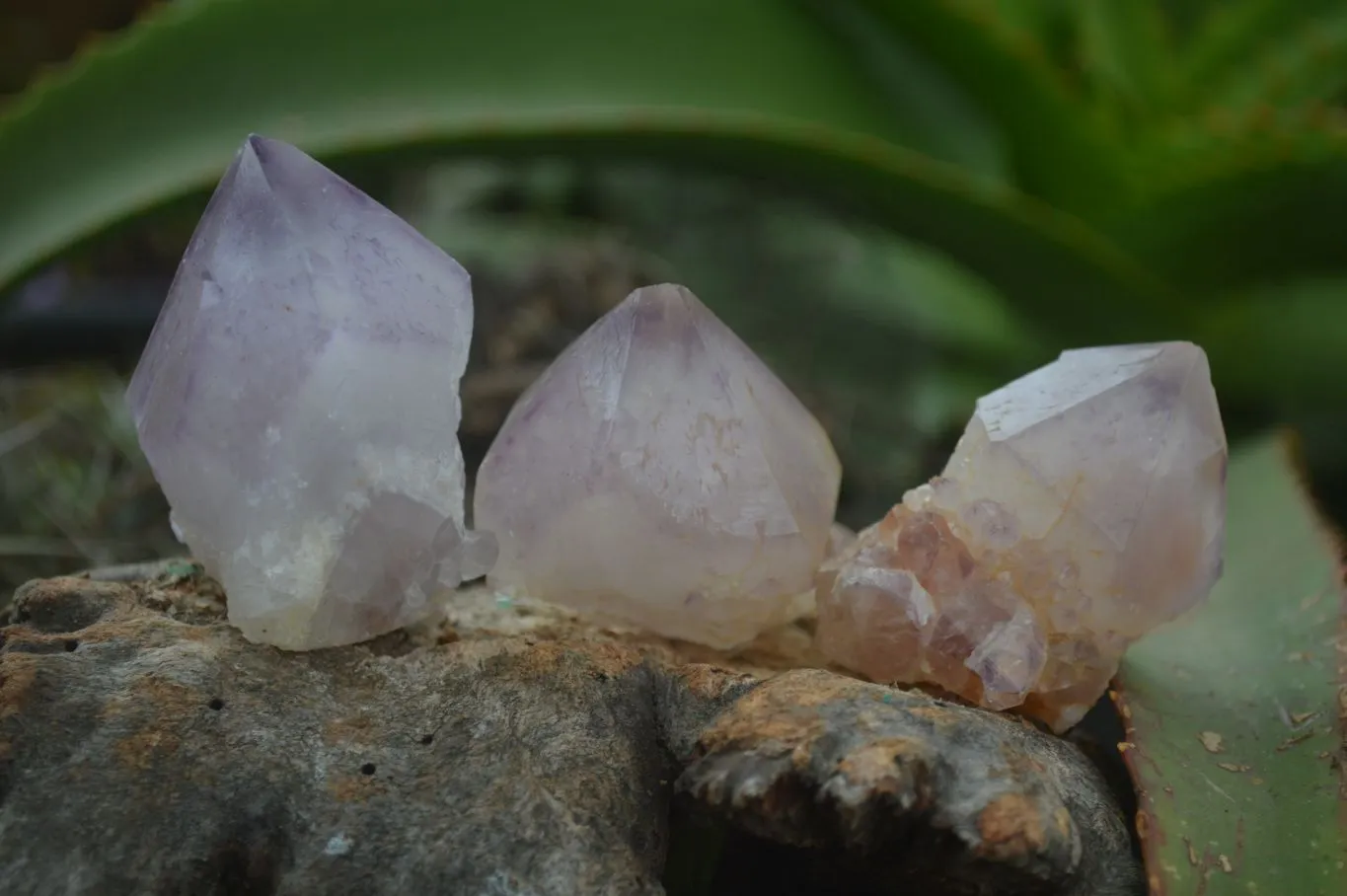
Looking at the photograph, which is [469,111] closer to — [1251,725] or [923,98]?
[923,98]

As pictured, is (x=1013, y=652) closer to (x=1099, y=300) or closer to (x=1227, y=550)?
(x=1227, y=550)

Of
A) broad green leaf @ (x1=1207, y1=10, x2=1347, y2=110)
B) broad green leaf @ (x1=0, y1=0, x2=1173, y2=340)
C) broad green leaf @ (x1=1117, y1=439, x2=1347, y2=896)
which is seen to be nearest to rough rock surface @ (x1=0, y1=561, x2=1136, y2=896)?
broad green leaf @ (x1=1117, y1=439, x2=1347, y2=896)

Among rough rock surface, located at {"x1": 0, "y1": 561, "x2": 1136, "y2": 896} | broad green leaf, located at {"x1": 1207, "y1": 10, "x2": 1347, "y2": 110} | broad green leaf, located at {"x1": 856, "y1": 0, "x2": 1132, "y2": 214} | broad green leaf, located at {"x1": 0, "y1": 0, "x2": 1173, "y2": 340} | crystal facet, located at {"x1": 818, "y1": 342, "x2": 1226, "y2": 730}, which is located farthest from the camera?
broad green leaf, located at {"x1": 1207, "y1": 10, "x2": 1347, "y2": 110}

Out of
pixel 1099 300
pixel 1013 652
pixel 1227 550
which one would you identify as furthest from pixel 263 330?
pixel 1099 300

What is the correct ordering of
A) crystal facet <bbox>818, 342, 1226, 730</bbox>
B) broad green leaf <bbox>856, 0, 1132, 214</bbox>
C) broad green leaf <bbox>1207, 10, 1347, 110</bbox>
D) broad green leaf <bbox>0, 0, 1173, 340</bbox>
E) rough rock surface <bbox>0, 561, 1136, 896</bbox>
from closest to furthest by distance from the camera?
rough rock surface <bbox>0, 561, 1136, 896</bbox>, crystal facet <bbox>818, 342, 1226, 730</bbox>, broad green leaf <bbox>0, 0, 1173, 340</bbox>, broad green leaf <bbox>856, 0, 1132, 214</bbox>, broad green leaf <bbox>1207, 10, 1347, 110</bbox>

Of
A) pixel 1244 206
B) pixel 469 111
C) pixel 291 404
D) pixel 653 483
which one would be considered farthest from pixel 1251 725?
pixel 469 111

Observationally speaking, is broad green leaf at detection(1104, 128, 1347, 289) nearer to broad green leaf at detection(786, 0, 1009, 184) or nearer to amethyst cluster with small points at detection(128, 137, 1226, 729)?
broad green leaf at detection(786, 0, 1009, 184)
